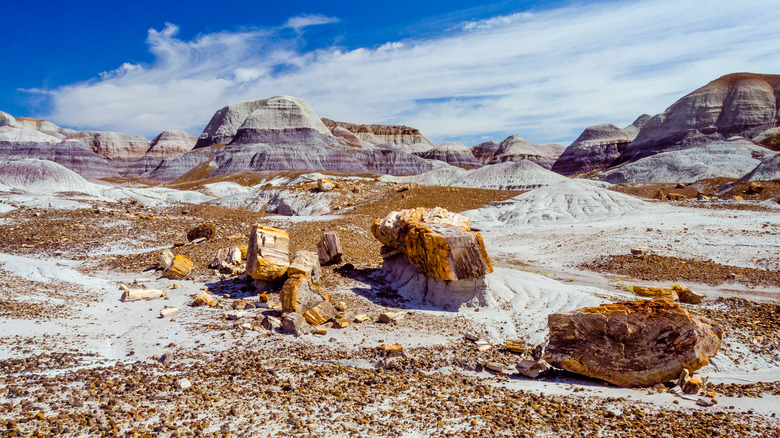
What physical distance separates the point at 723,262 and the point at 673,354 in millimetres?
11691

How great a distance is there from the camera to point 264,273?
9.77 metres

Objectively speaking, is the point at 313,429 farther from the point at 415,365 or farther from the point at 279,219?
the point at 279,219

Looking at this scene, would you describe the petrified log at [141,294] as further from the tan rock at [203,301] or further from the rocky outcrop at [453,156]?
the rocky outcrop at [453,156]

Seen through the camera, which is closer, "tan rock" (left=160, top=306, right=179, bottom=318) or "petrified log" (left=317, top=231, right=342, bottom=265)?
"tan rock" (left=160, top=306, right=179, bottom=318)

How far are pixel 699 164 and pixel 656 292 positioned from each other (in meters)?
60.5

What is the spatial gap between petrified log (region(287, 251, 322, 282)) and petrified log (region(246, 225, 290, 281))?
0.18m

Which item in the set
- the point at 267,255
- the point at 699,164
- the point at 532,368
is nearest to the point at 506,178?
the point at 699,164

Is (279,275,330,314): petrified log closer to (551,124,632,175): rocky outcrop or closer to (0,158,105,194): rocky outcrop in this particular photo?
(0,158,105,194): rocky outcrop

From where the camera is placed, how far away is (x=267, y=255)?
32.7ft

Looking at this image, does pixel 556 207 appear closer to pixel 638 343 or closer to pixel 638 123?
pixel 638 343

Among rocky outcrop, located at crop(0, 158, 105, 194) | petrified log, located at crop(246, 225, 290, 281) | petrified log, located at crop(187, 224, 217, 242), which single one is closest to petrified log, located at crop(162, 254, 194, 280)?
petrified log, located at crop(246, 225, 290, 281)

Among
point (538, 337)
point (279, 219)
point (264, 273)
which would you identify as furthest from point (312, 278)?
point (279, 219)

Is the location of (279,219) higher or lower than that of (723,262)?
higher

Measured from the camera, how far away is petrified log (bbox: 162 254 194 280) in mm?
11328
